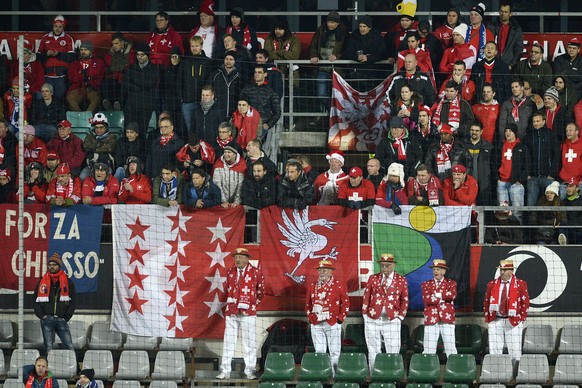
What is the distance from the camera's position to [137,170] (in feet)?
64.9

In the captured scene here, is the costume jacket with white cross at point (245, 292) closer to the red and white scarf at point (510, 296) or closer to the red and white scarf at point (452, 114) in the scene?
the red and white scarf at point (510, 296)

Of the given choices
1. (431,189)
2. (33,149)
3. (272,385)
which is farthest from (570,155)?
(33,149)

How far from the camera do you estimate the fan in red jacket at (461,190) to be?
19359 millimetres

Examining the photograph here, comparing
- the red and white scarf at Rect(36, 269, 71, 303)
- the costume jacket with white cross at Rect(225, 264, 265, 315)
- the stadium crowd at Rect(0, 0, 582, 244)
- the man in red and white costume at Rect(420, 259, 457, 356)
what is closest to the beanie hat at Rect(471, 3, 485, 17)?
the stadium crowd at Rect(0, 0, 582, 244)

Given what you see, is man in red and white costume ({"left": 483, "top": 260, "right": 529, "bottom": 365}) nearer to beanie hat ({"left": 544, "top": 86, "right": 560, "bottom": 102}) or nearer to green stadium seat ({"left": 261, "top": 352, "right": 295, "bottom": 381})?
green stadium seat ({"left": 261, "top": 352, "right": 295, "bottom": 381})

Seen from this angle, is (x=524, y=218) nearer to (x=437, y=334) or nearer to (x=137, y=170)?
(x=437, y=334)

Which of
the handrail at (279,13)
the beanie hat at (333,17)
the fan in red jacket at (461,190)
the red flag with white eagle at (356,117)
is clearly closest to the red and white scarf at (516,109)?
the fan in red jacket at (461,190)

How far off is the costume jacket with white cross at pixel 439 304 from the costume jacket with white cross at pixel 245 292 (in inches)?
86.6

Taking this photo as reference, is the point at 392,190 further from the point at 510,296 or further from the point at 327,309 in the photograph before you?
the point at 510,296

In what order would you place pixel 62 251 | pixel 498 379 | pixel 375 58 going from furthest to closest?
pixel 375 58, pixel 62 251, pixel 498 379

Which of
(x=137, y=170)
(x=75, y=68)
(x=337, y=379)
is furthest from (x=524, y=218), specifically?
(x=75, y=68)

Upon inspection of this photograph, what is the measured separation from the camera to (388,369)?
60.1ft

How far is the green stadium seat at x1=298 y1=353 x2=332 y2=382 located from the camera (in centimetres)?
1833

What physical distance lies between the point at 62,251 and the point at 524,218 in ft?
21.7
